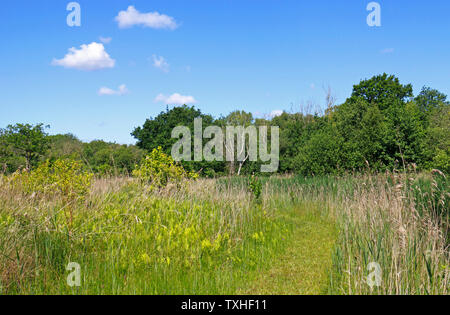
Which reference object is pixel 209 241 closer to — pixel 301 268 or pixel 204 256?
pixel 204 256

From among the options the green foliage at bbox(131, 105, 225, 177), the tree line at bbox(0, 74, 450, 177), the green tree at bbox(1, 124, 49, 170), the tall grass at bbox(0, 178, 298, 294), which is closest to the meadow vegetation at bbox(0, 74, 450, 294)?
the tall grass at bbox(0, 178, 298, 294)

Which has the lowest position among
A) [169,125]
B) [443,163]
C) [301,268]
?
[301,268]

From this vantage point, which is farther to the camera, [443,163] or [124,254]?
[443,163]

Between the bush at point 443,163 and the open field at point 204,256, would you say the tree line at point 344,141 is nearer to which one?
Answer: the bush at point 443,163

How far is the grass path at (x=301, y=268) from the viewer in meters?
4.35

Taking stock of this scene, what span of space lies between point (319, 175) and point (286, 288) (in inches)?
464

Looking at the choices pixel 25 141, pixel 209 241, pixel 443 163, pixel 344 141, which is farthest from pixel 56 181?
pixel 443 163

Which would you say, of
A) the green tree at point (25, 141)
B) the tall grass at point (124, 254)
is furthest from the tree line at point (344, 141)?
the tall grass at point (124, 254)

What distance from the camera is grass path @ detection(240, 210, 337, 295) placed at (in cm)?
435

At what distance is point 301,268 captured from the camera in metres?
5.18
